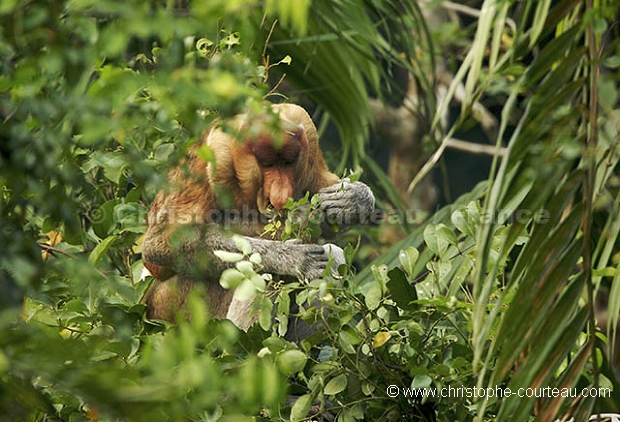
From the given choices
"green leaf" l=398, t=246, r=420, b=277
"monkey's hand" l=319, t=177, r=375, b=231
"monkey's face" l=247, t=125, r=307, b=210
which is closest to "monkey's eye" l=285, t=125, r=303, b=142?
"monkey's face" l=247, t=125, r=307, b=210

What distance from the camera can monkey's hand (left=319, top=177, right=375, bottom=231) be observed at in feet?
6.26

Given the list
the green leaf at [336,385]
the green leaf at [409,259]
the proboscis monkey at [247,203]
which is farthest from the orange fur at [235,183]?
the green leaf at [336,385]

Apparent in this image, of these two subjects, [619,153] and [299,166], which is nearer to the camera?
[619,153]

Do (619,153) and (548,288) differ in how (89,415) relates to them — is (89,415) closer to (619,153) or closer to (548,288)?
(548,288)

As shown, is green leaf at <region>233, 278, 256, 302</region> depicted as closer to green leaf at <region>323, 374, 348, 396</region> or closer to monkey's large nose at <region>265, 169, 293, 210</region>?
green leaf at <region>323, 374, 348, 396</region>

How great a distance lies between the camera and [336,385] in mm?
1579

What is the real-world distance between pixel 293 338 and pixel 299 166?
13.4 inches

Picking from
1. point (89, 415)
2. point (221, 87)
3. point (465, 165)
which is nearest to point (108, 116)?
point (221, 87)

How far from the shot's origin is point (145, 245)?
1912 mm

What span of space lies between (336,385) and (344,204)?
457 mm

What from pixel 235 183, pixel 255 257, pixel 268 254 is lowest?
pixel 268 254

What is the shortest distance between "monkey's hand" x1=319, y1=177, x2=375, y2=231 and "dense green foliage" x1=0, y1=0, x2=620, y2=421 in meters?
0.18

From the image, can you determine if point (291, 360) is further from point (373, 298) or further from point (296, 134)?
point (296, 134)

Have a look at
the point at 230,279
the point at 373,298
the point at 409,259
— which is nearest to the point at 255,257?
the point at 230,279
